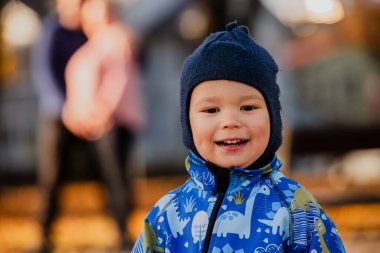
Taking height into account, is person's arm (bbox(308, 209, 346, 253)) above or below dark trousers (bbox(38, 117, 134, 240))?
above

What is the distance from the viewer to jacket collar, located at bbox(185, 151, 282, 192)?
1929 mm

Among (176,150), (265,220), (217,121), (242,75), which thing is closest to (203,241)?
(265,220)

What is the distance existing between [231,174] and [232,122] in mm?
133

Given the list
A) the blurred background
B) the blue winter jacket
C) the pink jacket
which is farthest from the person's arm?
the blurred background

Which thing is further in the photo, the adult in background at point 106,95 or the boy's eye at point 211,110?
the adult in background at point 106,95

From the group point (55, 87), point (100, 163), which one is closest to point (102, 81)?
point (55, 87)

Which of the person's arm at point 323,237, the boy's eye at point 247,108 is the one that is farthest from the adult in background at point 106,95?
the person's arm at point 323,237

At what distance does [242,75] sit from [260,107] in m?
0.09

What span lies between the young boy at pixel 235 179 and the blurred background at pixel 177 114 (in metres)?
3.52

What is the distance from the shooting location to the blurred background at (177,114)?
6.40 meters

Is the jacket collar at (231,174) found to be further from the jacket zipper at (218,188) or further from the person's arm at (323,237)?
the person's arm at (323,237)

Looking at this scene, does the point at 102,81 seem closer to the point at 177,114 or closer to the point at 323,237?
the point at 323,237

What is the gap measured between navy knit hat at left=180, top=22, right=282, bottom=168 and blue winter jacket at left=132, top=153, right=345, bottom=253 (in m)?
0.07

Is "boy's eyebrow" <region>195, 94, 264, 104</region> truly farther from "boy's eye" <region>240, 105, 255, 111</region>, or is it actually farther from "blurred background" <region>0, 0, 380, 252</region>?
"blurred background" <region>0, 0, 380, 252</region>
